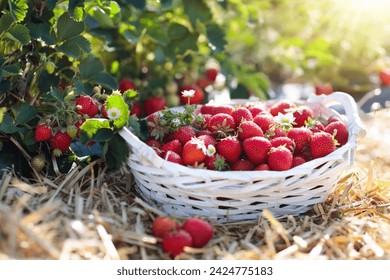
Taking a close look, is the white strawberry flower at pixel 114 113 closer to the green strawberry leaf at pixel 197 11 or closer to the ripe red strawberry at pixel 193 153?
the ripe red strawberry at pixel 193 153

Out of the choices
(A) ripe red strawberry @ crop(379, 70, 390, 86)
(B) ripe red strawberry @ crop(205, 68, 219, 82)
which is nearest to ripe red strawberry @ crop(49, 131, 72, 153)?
(B) ripe red strawberry @ crop(205, 68, 219, 82)

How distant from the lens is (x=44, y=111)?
1691 millimetres

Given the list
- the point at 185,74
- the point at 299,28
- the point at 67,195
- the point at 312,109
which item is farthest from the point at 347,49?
the point at 67,195

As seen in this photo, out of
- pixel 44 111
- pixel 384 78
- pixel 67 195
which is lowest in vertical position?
pixel 384 78

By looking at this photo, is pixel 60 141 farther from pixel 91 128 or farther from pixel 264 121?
pixel 264 121

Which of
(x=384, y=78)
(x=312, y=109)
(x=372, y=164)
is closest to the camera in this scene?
(x=372, y=164)

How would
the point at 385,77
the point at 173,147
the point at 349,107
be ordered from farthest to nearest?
1. the point at 385,77
2. the point at 349,107
3. the point at 173,147

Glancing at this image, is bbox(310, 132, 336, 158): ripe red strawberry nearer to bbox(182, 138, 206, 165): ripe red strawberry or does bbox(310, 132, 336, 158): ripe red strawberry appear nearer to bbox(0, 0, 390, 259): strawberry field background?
bbox(0, 0, 390, 259): strawberry field background

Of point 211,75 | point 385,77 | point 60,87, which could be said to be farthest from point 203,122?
point 385,77

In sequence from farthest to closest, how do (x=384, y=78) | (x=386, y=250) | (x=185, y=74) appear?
(x=384, y=78) < (x=185, y=74) < (x=386, y=250)

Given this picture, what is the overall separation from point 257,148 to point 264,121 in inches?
6.3

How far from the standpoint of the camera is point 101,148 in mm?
1633
